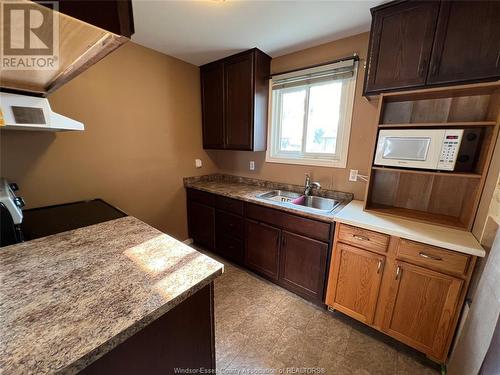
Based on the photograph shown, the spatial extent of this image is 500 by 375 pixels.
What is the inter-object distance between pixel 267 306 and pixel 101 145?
2.16 m

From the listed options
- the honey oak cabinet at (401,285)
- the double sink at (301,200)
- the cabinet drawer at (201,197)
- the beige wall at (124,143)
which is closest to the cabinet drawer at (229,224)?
the cabinet drawer at (201,197)

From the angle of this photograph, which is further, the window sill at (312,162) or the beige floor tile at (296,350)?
the window sill at (312,162)

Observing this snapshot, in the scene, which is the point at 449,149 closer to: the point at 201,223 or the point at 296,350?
the point at 296,350

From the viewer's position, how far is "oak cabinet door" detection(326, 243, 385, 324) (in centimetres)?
152

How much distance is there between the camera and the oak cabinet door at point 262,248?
2.04 metres

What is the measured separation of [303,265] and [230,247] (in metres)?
0.90

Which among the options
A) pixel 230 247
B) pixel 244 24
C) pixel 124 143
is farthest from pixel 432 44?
pixel 124 143

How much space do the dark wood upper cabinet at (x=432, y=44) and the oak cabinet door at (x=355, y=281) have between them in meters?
1.22

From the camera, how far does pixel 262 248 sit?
7.02 feet

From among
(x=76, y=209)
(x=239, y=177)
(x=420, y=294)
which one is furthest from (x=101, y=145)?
(x=420, y=294)

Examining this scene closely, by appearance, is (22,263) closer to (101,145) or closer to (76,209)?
(76,209)

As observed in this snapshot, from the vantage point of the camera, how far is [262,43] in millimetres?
2006

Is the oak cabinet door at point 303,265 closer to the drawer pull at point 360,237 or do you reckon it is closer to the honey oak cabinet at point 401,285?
the honey oak cabinet at point 401,285

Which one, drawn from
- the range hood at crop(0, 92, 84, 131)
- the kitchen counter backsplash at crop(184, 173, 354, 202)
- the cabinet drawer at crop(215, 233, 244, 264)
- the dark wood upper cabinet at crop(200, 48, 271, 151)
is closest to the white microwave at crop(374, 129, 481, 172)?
the kitchen counter backsplash at crop(184, 173, 354, 202)
